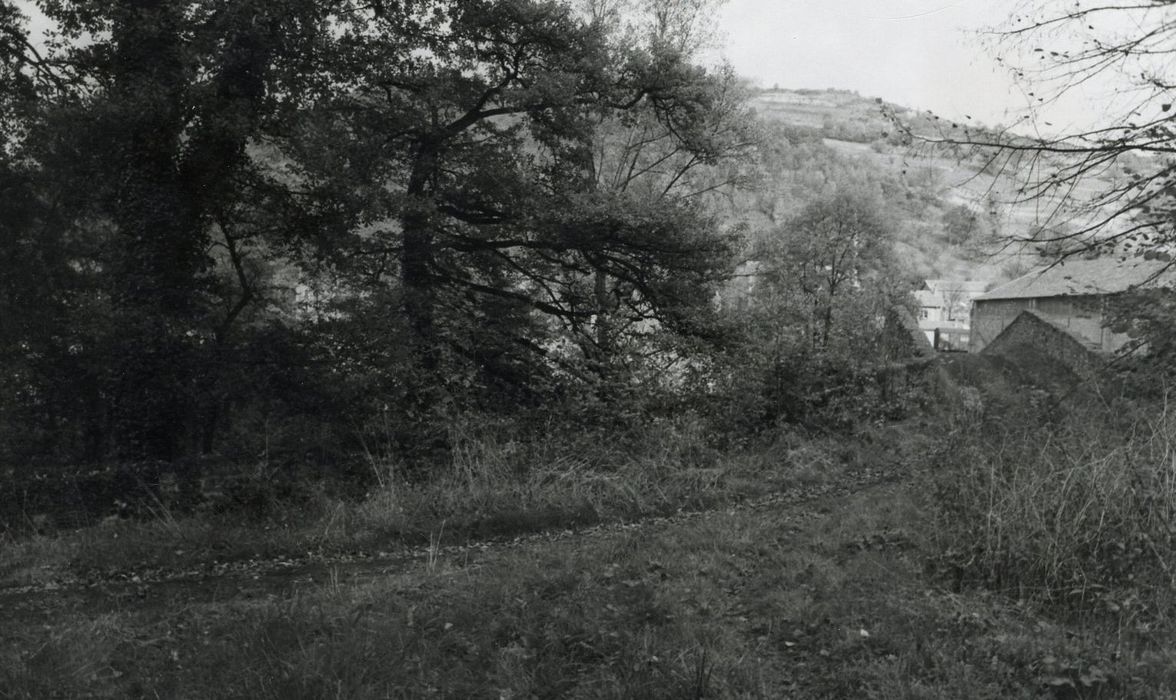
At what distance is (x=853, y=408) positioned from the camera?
16.2 metres

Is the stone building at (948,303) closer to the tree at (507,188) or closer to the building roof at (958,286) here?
the building roof at (958,286)

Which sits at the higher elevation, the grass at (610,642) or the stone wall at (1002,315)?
the stone wall at (1002,315)

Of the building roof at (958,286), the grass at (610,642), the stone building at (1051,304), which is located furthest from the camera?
the building roof at (958,286)

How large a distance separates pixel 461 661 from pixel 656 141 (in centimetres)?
2240

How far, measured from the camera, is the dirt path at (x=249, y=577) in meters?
6.86

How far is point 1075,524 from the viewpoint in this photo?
5.72 m

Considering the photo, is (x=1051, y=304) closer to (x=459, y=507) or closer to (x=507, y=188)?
(x=507, y=188)

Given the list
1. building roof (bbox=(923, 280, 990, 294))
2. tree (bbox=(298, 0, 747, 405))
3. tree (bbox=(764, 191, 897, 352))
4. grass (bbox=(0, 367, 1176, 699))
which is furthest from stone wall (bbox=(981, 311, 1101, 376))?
building roof (bbox=(923, 280, 990, 294))

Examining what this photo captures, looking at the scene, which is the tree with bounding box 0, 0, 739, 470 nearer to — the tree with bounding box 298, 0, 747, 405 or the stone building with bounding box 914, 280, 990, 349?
the tree with bounding box 298, 0, 747, 405

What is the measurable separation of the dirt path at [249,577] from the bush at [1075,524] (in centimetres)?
274

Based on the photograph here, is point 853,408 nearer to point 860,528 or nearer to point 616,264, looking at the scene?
point 616,264

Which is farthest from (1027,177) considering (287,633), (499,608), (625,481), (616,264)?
(616,264)

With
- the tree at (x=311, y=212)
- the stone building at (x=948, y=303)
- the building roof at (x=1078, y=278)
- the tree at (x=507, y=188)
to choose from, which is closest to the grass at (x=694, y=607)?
the tree at (x=311, y=212)

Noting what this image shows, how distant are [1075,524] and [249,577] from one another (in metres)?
6.93
